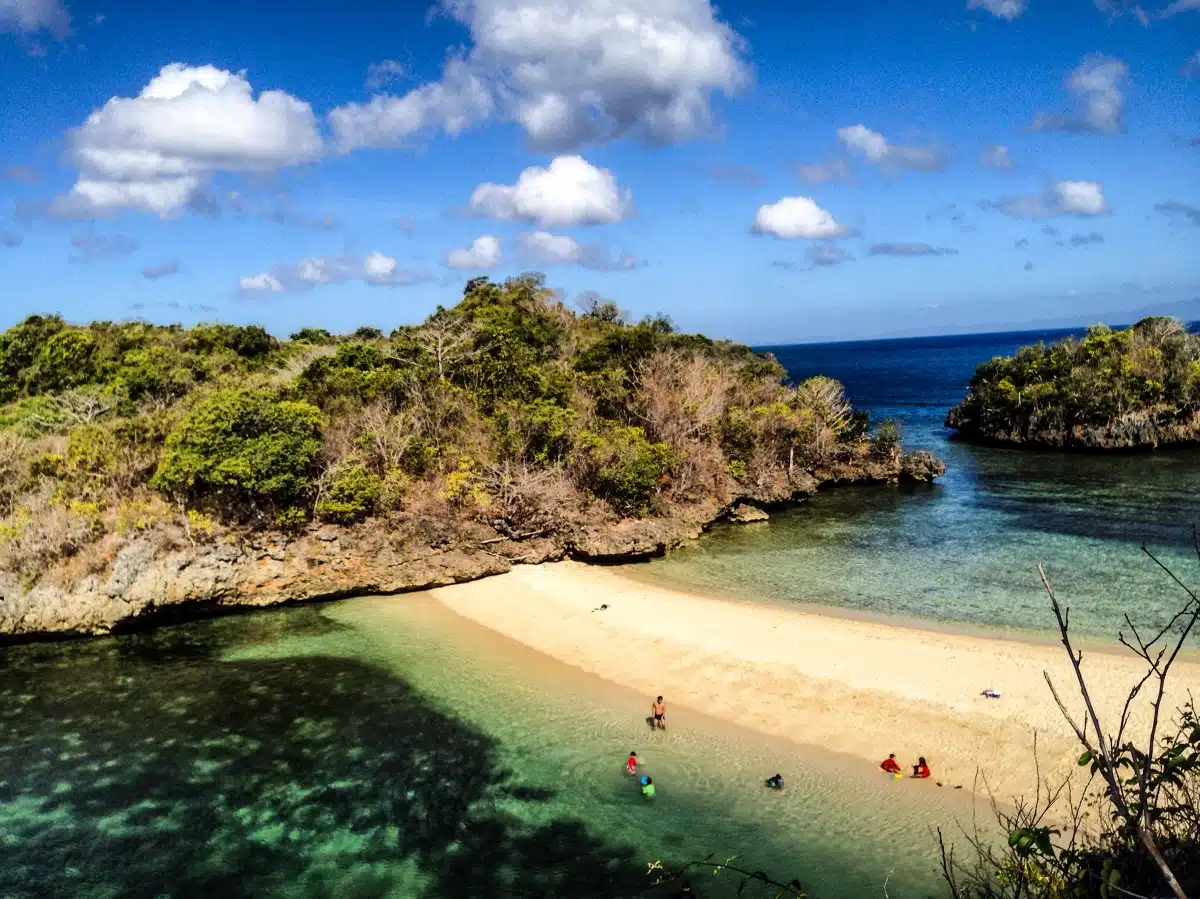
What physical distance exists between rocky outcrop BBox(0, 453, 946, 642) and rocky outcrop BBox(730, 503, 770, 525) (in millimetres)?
5690

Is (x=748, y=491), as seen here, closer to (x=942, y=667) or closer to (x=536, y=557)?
(x=536, y=557)

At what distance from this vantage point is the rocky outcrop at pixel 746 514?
136 ft

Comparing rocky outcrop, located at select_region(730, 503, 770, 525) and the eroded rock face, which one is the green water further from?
the eroded rock face

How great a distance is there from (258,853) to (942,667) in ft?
60.7

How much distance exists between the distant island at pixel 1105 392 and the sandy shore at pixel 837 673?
42.8 m

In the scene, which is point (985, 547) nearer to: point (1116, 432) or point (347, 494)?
point (347, 494)

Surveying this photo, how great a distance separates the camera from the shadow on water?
1512 cm

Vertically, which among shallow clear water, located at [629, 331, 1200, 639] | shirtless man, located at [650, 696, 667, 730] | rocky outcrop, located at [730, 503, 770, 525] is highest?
rocky outcrop, located at [730, 503, 770, 525]

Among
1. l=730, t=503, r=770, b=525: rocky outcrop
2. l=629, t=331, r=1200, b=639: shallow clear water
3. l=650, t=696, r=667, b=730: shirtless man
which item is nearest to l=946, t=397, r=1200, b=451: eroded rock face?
l=629, t=331, r=1200, b=639: shallow clear water

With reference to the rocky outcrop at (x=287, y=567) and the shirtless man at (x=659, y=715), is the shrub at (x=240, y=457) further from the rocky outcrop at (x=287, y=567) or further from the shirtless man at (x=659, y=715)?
the shirtless man at (x=659, y=715)

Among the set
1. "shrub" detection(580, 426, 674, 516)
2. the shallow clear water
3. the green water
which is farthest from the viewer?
"shrub" detection(580, 426, 674, 516)

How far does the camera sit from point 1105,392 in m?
→ 57.1

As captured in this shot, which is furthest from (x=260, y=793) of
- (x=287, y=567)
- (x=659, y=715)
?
(x=287, y=567)

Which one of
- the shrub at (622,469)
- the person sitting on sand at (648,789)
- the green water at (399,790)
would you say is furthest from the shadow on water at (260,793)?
the shrub at (622,469)
